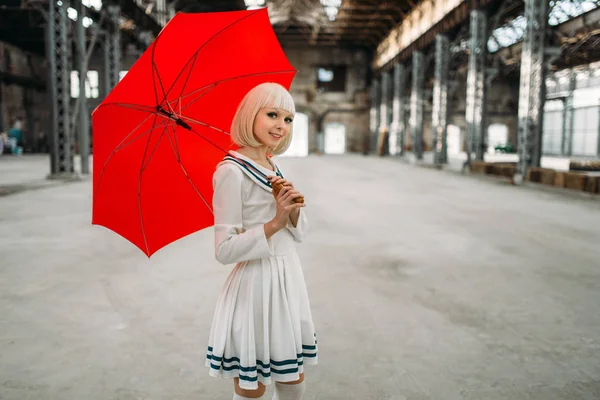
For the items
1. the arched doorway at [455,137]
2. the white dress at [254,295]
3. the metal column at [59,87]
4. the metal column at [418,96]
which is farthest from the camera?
the arched doorway at [455,137]

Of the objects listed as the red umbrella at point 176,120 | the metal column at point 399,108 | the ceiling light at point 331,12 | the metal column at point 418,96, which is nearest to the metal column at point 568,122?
the metal column at point 399,108

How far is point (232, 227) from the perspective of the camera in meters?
1.78

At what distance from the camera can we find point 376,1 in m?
28.1

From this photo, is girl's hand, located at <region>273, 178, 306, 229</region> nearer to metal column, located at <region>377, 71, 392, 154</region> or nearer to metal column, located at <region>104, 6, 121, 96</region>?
metal column, located at <region>104, 6, 121, 96</region>

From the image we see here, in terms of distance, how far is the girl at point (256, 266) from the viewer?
1783 mm

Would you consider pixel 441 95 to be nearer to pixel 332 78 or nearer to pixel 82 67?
pixel 82 67

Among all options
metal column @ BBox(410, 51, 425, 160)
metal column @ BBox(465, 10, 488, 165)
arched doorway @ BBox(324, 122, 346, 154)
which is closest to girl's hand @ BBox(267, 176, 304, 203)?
metal column @ BBox(465, 10, 488, 165)

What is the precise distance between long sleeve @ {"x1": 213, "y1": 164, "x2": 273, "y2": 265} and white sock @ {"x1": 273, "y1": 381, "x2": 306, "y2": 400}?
57 cm

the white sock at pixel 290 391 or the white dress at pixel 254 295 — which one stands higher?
the white dress at pixel 254 295

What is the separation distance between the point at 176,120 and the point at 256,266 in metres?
0.64

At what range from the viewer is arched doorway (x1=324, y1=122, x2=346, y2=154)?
137ft

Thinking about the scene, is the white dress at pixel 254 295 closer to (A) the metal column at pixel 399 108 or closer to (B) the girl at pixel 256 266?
(B) the girl at pixel 256 266

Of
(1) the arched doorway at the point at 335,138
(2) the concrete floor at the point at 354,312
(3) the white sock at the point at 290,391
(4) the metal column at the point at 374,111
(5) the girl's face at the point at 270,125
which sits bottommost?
(2) the concrete floor at the point at 354,312

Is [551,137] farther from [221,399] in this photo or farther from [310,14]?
[221,399]
